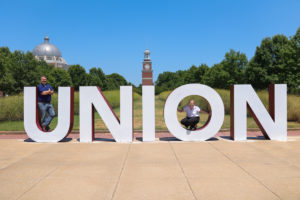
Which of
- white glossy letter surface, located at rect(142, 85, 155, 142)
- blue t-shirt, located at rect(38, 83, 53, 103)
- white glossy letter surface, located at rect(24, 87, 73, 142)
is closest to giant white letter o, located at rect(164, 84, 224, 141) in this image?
white glossy letter surface, located at rect(142, 85, 155, 142)

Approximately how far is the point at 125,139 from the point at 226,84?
3686 centimetres

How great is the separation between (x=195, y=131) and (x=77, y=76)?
52.1m

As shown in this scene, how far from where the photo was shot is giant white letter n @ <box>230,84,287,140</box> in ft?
28.3

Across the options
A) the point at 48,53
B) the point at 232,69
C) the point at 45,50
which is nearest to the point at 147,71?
the point at 232,69

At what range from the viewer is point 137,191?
418 cm

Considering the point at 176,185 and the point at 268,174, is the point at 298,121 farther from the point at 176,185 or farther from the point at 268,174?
the point at 176,185

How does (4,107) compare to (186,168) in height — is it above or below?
above

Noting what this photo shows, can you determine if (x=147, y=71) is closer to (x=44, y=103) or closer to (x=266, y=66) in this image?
(x=266, y=66)

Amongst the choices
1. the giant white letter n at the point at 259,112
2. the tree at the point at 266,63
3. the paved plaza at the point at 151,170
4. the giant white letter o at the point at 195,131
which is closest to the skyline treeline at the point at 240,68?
the tree at the point at 266,63

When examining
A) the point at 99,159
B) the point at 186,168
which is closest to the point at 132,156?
the point at 99,159

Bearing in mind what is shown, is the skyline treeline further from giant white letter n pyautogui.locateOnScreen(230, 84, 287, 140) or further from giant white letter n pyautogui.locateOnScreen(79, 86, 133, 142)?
giant white letter n pyautogui.locateOnScreen(79, 86, 133, 142)

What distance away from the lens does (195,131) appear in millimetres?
8609

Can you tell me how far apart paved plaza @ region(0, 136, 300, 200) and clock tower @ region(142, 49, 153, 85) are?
217 feet

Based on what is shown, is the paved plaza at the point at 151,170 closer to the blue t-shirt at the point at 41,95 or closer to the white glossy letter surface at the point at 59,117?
the white glossy letter surface at the point at 59,117
